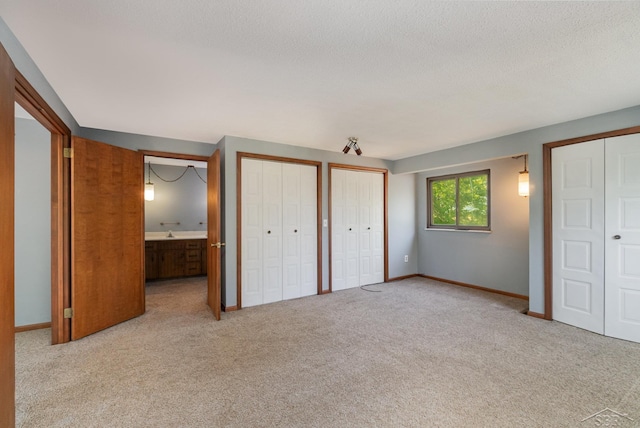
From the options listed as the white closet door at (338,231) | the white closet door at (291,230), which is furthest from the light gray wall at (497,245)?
the white closet door at (291,230)

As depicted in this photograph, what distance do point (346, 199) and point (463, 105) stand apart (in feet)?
8.24

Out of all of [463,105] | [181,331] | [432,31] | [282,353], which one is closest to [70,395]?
[181,331]

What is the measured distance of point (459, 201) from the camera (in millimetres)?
5301

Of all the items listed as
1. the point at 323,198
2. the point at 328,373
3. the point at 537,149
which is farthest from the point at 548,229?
the point at 328,373

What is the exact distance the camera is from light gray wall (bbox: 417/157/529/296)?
4391 mm

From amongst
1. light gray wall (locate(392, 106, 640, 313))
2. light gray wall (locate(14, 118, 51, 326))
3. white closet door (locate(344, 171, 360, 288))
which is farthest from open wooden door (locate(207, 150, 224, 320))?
light gray wall (locate(392, 106, 640, 313))

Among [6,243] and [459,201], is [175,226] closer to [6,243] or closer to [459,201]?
[6,243]

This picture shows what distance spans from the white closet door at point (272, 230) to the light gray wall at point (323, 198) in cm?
32

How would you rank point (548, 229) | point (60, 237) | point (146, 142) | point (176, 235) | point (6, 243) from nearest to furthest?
point (6, 243)
point (60, 237)
point (548, 229)
point (146, 142)
point (176, 235)

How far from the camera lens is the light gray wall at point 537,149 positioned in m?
2.98

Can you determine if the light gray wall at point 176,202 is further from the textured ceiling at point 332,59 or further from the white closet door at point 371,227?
the white closet door at point 371,227

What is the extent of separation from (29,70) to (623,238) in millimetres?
5296

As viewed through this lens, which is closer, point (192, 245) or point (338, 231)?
point (338, 231)

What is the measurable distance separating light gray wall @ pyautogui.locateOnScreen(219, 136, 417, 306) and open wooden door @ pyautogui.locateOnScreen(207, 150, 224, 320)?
16 centimetres
